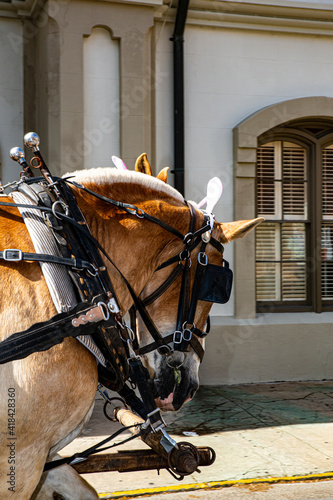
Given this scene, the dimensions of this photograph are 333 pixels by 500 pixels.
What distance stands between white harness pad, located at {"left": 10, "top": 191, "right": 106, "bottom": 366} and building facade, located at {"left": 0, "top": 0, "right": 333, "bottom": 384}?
4.23m

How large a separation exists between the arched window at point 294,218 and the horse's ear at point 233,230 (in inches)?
192

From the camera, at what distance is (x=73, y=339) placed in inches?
82.3

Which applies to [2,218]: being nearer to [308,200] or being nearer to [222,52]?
[222,52]

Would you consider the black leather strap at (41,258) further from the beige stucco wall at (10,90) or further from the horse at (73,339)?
the beige stucco wall at (10,90)

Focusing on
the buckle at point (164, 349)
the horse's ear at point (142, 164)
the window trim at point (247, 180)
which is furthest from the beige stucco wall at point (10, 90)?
the buckle at point (164, 349)

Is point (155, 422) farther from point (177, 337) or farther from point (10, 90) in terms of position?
point (10, 90)

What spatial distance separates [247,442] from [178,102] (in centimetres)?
405

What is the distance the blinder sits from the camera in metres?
2.67

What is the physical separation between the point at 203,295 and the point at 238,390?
4.41m

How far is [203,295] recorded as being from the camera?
2.67 meters

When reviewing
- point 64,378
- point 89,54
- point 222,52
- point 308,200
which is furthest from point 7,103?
point 64,378

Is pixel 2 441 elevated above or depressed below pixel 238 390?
above

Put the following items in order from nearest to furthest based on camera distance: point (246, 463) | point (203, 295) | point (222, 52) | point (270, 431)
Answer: point (203, 295), point (246, 463), point (270, 431), point (222, 52)

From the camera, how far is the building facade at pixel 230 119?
20.8ft
